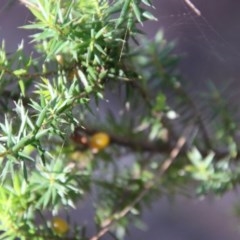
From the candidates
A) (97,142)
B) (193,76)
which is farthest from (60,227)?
(193,76)

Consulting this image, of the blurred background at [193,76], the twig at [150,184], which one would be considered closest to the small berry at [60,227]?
the twig at [150,184]

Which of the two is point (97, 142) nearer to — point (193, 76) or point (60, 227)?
point (60, 227)

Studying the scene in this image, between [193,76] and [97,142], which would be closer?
[97,142]

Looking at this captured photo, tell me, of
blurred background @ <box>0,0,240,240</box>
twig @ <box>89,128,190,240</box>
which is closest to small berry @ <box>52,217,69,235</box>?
twig @ <box>89,128,190,240</box>

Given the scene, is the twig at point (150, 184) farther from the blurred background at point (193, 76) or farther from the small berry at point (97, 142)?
the blurred background at point (193, 76)

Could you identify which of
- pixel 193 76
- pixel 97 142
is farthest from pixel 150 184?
Answer: pixel 193 76

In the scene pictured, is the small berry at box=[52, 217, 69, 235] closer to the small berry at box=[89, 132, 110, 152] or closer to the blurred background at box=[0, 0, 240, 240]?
the small berry at box=[89, 132, 110, 152]

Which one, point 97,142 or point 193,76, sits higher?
point 97,142

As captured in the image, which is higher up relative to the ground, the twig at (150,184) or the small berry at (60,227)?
the small berry at (60,227)

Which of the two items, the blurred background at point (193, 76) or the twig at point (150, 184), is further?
the blurred background at point (193, 76)

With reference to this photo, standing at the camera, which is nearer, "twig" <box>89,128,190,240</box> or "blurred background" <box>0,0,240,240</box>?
"twig" <box>89,128,190,240</box>

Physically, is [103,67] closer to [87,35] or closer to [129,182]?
[87,35]

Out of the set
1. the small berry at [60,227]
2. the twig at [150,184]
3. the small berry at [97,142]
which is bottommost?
the twig at [150,184]
